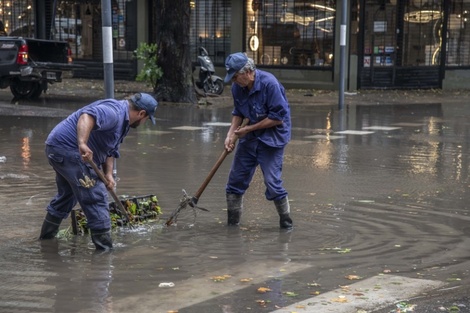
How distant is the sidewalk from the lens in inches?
869

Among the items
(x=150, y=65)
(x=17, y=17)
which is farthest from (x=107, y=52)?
(x=17, y=17)

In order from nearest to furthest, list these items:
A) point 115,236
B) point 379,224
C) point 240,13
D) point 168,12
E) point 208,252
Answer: point 208,252 → point 115,236 → point 379,224 → point 168,12 → point 240,13

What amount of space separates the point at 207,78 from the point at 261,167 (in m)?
14.0

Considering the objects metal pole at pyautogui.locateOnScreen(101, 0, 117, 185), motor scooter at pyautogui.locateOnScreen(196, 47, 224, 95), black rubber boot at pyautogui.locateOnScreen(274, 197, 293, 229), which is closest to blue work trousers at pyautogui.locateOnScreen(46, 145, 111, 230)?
black rubber boot at pyautogui.locateOnScreen(274, 197, 293, 229)

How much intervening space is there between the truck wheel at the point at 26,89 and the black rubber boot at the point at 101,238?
1442 cm

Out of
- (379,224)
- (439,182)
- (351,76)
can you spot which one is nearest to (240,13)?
(351,76)

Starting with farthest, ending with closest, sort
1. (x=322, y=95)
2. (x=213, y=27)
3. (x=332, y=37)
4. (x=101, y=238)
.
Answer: (x=213, y=27), (x=332, y=37), (x=322, y=95), (x=101, y=238)

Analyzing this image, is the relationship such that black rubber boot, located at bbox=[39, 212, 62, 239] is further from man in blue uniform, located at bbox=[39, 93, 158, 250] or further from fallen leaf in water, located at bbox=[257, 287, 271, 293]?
fallen leaf in water, located at bbox=[257, 287, 271, 293]

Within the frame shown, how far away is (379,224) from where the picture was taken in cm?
861

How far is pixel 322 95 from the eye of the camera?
78.2ft

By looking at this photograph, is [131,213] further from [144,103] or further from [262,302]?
[262,302]

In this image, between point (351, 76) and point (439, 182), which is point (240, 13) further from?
point (439, 182)

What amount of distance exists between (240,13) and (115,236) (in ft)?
62.3

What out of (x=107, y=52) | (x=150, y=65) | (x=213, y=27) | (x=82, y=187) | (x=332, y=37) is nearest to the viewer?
(x=82, y=187)
